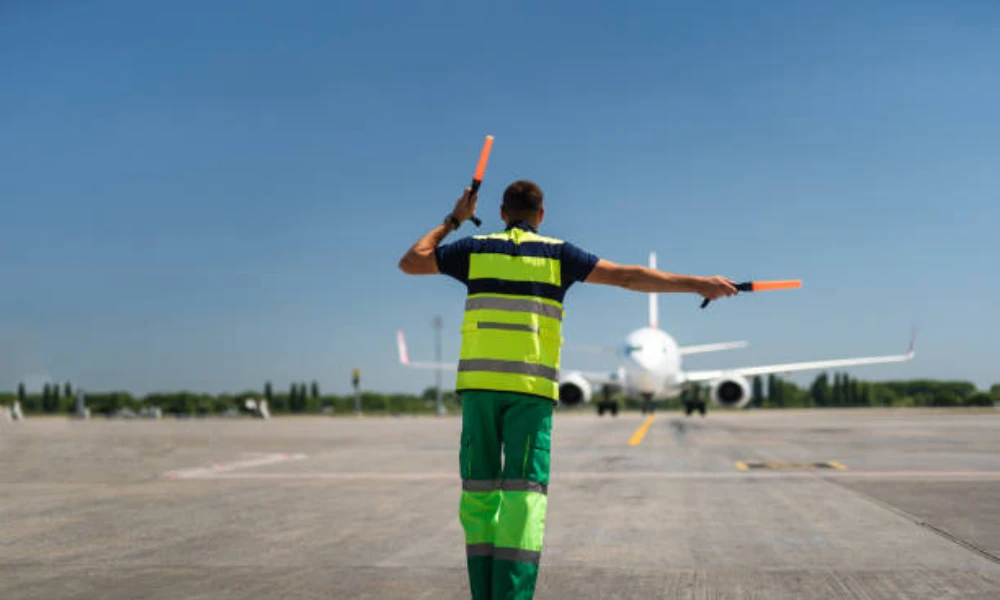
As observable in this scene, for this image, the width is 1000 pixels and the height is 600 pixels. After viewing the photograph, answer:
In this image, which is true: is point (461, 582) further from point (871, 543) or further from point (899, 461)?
point (899, 461)

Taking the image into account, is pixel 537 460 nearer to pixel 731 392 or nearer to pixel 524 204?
pixel 524 204

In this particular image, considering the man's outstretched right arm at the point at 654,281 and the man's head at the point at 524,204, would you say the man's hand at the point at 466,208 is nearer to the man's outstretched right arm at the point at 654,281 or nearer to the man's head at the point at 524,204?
the man's head at the point at 524,204

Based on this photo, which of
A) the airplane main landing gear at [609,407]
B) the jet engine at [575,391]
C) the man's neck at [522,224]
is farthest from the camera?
the airplane main landing gear at [609,407]

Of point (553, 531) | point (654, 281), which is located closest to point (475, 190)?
point (654, 281)

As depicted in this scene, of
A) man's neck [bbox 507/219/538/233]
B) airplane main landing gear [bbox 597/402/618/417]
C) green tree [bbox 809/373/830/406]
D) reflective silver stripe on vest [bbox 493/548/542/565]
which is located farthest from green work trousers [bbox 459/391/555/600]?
green tree [bbox 809/373/830/406]

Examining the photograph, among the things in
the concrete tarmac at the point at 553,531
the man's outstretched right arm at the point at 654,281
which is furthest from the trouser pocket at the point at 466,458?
the concrete tarmac at the point at 553,531

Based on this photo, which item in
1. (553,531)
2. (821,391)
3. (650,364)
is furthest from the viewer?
(821,391)

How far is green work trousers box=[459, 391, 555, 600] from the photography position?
3.61m

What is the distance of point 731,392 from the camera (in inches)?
1620

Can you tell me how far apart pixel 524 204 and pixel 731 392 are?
38.8 meters

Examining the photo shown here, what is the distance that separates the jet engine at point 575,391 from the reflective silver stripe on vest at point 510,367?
116ft

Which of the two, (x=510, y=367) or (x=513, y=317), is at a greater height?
(x=513, y=317)

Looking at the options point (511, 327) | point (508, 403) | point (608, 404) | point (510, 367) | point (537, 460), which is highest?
point (511, 327)

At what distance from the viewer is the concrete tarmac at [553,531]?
16.1 ft
